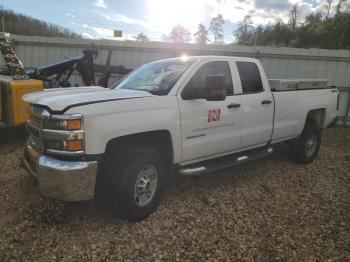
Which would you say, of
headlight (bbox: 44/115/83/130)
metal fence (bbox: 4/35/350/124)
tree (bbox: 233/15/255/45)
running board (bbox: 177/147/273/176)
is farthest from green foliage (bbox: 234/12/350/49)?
headlight (bbox: 44/115/83/130)

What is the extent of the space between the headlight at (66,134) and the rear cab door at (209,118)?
4.15ft

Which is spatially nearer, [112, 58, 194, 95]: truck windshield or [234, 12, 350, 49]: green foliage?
[112, 58, 194, 95]: truck windshield

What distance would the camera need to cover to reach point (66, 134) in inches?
112

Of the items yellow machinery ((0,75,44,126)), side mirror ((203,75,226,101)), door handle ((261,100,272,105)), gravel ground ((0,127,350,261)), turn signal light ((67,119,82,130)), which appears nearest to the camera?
turn signal light ((67,119,82,130))

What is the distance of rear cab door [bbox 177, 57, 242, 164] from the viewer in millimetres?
3754

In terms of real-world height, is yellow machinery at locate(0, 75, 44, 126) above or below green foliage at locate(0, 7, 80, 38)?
below

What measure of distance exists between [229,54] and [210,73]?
6775mm

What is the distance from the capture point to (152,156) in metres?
3.44

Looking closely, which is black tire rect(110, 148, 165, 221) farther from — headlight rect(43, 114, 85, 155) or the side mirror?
the side mirror

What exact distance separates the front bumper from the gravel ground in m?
0.54

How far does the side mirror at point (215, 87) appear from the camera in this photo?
3633mm

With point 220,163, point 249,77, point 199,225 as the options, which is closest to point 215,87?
point 220,163

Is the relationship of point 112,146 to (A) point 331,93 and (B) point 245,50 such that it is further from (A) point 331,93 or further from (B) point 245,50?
(B) point 245,50

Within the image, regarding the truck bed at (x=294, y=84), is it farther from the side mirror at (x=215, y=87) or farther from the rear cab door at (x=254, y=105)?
the side mirror at (x=215, y=87)
